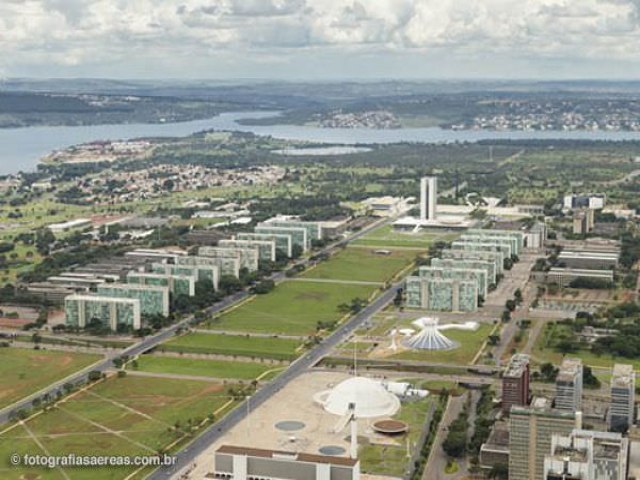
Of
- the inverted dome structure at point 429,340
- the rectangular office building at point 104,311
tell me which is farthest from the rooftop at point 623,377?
the rectangular office building at point 104,311

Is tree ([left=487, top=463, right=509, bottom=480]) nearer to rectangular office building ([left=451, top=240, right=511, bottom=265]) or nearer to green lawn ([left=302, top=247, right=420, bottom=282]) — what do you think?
green lawn ([left=302, top=247, right=420, bottom=282])

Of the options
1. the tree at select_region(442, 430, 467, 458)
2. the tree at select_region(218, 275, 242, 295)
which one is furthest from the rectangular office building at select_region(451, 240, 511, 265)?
the tree at select_region(442, 430, 467, 458)

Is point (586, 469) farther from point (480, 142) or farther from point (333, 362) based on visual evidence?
point (480, 142)

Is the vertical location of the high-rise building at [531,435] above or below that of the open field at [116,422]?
above

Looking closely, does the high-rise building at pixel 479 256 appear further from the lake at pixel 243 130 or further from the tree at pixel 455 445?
the lake at pixel 243 130

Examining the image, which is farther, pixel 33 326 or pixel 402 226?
pixel 402 226


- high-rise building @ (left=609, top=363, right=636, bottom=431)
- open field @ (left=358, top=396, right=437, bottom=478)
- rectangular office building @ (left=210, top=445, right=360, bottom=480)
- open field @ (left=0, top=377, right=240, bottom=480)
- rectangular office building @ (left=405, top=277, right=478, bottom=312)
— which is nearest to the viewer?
rectangular office building @ (left=210, top=445, right=360, bottom=480)

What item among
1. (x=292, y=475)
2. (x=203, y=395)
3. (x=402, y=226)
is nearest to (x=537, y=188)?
(x=402, y=226)
